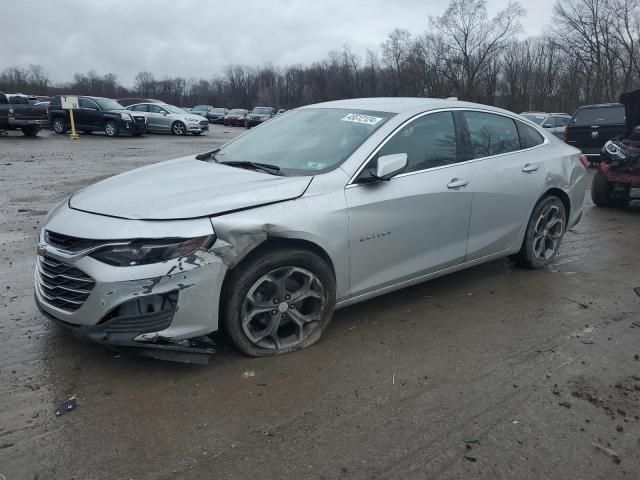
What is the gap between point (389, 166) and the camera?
3654 millimetres

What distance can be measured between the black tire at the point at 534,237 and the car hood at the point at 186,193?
2.64 metres

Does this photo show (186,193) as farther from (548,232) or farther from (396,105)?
(548,232)

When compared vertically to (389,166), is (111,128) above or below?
above

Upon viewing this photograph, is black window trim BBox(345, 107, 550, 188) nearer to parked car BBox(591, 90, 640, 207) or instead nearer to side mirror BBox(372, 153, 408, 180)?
side mirror BBox(372, 153, 408, 180)

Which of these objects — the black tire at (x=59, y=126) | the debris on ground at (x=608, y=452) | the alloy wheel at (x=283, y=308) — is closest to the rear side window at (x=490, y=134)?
the alloy wheel at (x=283, y=308)

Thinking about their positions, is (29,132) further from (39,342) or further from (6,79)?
(6,79)

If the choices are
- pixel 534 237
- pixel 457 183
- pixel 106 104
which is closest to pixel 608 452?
pixel 457 183

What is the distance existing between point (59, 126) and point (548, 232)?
24774mm

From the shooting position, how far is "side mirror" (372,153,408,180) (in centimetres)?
364

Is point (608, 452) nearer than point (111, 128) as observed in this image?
Yes

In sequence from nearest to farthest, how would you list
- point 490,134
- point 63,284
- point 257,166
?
1. point 63,284
2. point 257,166
3. point 490,134

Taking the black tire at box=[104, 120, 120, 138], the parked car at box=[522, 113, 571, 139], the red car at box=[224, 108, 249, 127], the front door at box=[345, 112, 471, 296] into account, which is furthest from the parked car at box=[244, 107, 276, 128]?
the front door at box=[345, 112, 471, 296]

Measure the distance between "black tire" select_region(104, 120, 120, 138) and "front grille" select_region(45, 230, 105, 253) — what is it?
22.1 m

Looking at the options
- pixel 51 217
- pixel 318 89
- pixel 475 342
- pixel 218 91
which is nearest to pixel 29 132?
pixel 51 217
